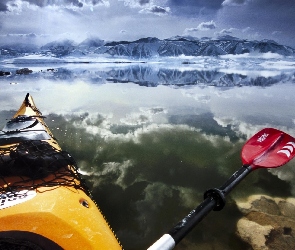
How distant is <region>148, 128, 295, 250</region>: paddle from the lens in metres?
2.41

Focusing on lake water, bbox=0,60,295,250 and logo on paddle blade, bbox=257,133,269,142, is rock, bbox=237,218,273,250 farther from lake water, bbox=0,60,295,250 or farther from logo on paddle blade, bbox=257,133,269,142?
logo on paddle blade, bbox=257,133,269,142

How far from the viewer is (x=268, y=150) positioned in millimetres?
4789

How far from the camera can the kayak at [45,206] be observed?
2141mm

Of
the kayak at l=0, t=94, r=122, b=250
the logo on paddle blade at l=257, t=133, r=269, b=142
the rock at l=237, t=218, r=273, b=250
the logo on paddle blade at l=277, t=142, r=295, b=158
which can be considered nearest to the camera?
the kayak at l=0, t=94, r=122, b=250

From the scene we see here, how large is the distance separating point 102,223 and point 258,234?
2.42 m

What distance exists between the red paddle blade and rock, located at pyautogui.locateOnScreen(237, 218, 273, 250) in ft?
3.03

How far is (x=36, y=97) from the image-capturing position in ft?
42.5

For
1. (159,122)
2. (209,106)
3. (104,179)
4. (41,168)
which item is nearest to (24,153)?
(41,168)

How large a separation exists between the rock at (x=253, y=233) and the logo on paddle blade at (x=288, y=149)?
155cm

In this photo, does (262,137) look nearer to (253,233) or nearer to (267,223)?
(267,223)

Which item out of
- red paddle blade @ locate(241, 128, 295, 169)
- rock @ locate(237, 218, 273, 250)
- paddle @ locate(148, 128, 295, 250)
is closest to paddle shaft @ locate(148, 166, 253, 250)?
paddle @ locate(148, 128, 295, 250)

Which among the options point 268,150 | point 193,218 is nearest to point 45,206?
point 193,218

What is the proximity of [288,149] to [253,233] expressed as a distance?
6.42 feet

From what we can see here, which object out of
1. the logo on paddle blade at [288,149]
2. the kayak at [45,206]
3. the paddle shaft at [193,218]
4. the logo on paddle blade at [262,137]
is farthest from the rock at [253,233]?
the kayak at [45,206]
